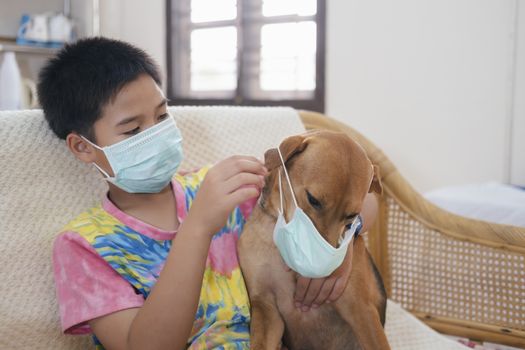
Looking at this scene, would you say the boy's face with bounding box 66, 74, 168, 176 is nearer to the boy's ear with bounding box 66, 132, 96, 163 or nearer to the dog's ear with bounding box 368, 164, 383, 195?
the boy's ear with bounding box 66, 132, 96, 163

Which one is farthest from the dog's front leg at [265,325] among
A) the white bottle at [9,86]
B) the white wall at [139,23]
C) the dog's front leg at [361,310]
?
the white wall at [139,23]

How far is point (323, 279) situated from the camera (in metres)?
1.24

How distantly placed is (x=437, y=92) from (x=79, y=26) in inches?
122

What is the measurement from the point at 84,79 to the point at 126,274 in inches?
17.1

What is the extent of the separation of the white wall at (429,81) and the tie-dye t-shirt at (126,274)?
236cm

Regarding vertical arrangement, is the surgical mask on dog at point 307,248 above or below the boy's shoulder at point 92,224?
below

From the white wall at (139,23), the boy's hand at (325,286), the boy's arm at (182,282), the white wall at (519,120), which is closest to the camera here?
the boy's arm at (182,282)

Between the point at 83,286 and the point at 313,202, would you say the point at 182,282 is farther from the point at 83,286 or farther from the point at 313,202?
the point at 313,202

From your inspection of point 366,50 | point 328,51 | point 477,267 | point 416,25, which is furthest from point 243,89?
point 477,267

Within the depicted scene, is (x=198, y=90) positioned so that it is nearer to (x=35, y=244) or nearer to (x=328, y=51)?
(x=328, y=51)

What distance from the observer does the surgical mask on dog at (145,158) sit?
119cm

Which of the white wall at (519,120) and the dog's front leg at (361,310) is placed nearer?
the dog's front leg at (361,310)

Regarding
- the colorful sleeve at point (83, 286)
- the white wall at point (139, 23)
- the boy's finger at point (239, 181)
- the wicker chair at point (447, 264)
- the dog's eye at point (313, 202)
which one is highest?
the white wall at point (139, 23)

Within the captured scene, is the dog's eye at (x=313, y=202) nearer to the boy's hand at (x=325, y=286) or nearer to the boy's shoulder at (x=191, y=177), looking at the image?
the boy's hand at (x=325, y=286)
